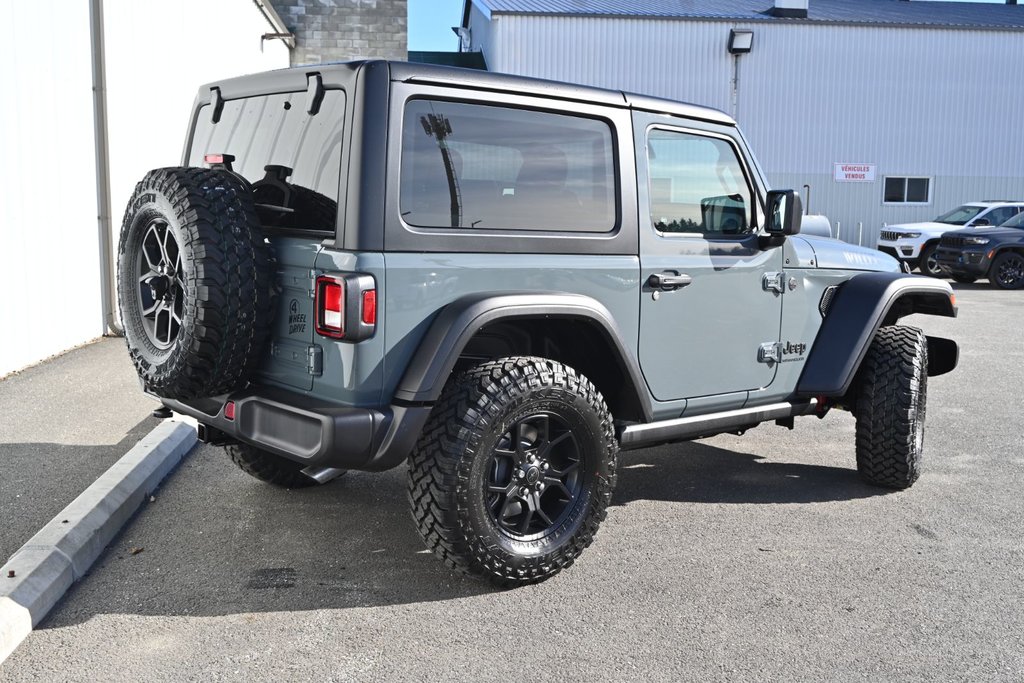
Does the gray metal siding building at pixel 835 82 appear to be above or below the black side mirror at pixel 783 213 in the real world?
above

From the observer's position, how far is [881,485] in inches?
211

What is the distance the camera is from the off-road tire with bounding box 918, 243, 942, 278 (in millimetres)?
19391

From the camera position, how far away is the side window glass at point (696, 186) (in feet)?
14.8

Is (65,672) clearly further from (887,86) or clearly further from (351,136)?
(887,86)

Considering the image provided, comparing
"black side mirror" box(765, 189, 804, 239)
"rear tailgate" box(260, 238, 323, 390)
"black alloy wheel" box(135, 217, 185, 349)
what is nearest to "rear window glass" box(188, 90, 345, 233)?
"rear tailgate" box(260, 238, 323, 390)

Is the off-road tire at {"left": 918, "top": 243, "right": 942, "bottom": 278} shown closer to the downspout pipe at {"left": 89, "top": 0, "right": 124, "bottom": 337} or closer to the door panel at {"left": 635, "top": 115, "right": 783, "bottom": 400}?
the downspout pipe at {"left": 89, "top": 0, "right": 124, "bottom": 337}

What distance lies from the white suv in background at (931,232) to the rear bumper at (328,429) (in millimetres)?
18075

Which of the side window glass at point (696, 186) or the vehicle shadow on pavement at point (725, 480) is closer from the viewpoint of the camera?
the side window glass at point (696, 186)

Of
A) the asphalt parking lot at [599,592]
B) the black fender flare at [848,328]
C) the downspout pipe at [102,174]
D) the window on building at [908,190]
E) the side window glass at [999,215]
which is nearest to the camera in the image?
the asphalt parking lot at [599,592]

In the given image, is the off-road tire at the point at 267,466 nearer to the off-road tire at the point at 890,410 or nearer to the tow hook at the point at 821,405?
the tow hook at the point at 821,405

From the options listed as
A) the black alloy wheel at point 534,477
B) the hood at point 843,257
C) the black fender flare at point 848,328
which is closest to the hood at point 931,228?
the hood at point 843,257

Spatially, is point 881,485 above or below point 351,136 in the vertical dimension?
below

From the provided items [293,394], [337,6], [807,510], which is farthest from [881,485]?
[337,6]

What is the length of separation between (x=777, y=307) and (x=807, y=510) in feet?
3.44
